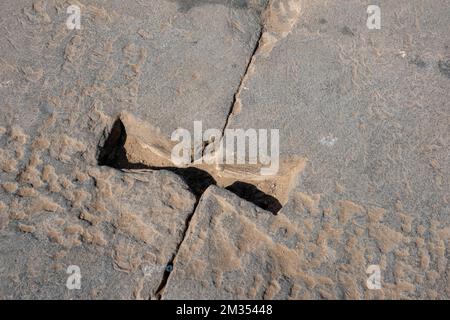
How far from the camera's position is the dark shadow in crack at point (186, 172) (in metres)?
2.49

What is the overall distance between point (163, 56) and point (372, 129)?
49.2 inches

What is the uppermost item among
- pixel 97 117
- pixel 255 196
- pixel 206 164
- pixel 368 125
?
pixel 97 117

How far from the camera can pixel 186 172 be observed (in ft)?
8.48

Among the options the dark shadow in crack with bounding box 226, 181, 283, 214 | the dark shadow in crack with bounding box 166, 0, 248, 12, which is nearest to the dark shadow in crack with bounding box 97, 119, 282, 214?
the dark shadow in crack with bounding box 226, 181, 283, 214

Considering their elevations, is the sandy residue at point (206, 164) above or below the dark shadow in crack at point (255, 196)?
above

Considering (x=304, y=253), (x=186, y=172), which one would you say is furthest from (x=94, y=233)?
(x=304, y=253)

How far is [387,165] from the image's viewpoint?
2.42m

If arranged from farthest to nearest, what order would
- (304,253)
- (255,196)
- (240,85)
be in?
(240,85), (255,196), (304,253)

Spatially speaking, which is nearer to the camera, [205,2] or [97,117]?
[97,117]

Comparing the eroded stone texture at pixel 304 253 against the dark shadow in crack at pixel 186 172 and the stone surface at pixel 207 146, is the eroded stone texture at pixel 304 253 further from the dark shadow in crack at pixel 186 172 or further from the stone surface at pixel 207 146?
the dark shadow in crack at pixel 186 172

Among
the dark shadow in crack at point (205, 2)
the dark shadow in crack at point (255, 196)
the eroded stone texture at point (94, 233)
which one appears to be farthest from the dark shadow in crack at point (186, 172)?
the dark shadow in crack at point (205, 2)

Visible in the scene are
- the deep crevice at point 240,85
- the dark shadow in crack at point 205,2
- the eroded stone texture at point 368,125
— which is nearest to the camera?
the eroded stone texture at point 368,125

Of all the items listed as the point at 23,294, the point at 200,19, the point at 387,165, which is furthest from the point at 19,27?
the point at 387,165

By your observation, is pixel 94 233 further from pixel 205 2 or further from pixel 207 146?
pixel 205 2
